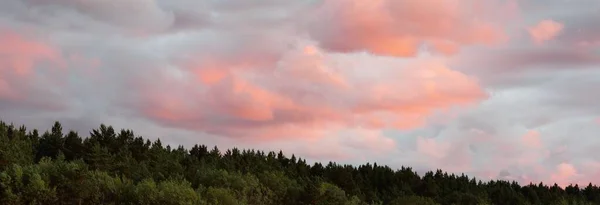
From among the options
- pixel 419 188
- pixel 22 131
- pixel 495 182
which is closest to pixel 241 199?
pixel 22 131

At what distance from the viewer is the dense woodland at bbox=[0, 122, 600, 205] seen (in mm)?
44125

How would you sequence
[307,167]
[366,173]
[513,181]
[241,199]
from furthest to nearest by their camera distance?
[513,181] → [366,173] → [307,167] → [241,199]

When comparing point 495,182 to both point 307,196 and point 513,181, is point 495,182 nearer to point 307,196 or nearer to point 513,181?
point 513,181

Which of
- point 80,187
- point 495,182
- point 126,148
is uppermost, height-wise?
point 495,182

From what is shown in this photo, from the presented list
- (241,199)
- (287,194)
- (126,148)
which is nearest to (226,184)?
(241,199)

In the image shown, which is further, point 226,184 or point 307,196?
point 307,196

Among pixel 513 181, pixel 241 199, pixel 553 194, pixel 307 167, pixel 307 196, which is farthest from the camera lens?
pixel 513 181

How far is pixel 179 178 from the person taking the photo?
52594 mm

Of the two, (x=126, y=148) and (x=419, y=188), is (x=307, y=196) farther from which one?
(x=419, y=188)

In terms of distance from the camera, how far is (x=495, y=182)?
97.4 m

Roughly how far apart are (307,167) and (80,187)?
35707mm

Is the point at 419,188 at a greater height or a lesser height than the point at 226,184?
greater

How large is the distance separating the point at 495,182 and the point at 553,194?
6926mm

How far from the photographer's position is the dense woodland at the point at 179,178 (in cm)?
4412
